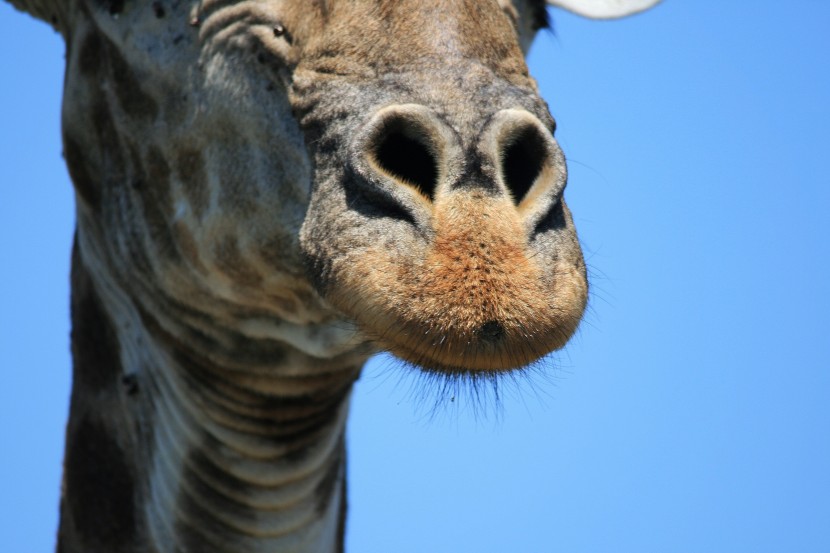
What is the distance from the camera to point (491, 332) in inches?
132

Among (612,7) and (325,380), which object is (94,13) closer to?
(325,380)

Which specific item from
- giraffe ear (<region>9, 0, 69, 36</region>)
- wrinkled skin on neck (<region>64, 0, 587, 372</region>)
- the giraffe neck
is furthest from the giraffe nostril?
giraffe ear (<region>9, 0, 69, 36</region>)

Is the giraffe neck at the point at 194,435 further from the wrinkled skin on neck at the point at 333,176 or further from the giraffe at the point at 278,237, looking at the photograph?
the wrinkled skin on neck at the point at 333,176

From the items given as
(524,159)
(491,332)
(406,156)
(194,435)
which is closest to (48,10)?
(194,435)

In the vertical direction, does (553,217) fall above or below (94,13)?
below

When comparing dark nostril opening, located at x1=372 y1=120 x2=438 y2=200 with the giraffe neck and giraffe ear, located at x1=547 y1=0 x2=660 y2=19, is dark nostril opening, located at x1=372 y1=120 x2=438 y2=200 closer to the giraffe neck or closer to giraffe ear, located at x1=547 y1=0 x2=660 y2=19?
the giraffe neck

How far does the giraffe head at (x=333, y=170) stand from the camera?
342 cm

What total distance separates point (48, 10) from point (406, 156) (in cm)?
259

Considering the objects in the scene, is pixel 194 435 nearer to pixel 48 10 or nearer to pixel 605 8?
pixel 48 10

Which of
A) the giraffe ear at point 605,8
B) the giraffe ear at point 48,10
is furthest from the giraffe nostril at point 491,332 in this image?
the giraffe ear at point 48,10

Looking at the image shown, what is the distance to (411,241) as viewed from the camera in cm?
343

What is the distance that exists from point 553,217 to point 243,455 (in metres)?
2.04

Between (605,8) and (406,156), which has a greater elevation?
(605,8)

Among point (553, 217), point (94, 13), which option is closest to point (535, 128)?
point (553, 217)
